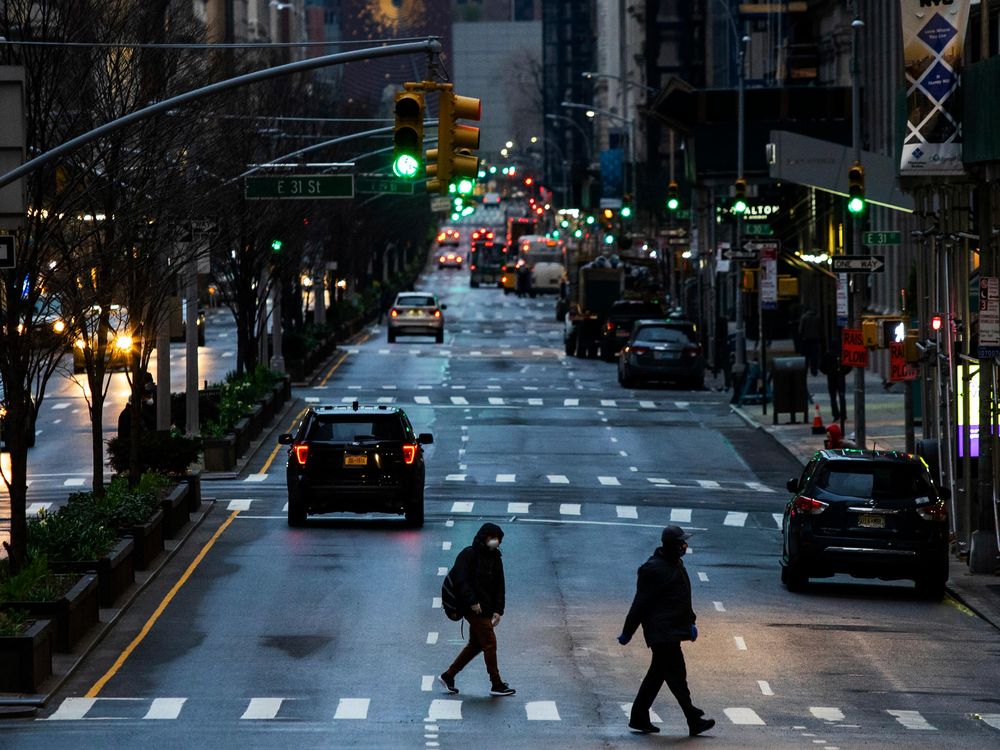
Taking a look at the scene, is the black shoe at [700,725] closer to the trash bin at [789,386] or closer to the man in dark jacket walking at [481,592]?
the man in dark jacket walking at [481,592]

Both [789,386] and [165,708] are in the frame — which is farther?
[789,386]

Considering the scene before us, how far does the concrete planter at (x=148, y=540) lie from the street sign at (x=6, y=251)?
6961 millimetres

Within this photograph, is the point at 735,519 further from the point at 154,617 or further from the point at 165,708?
the point at 165,708

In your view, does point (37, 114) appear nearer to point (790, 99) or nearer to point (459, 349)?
point (459, 349)

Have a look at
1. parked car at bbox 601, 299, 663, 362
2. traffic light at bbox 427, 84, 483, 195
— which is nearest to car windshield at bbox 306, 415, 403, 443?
traffic light at bbox 427, 84, 483, 195

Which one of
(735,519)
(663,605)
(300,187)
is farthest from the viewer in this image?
(300,187)

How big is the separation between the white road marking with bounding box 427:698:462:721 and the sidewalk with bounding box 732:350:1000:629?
912 centimetres

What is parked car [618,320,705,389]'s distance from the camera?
6122cm

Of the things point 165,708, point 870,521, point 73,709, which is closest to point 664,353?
point 870,521

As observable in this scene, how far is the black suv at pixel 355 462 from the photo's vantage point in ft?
101

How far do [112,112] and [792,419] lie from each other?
23985 millimetres

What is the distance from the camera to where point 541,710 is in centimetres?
1845

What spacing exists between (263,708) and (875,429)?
31.0 meters

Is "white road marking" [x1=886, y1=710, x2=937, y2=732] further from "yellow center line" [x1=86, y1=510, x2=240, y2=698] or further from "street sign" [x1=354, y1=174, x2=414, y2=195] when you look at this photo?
"street sign" [x1=354, y1=174, x2=414, y2=195]
